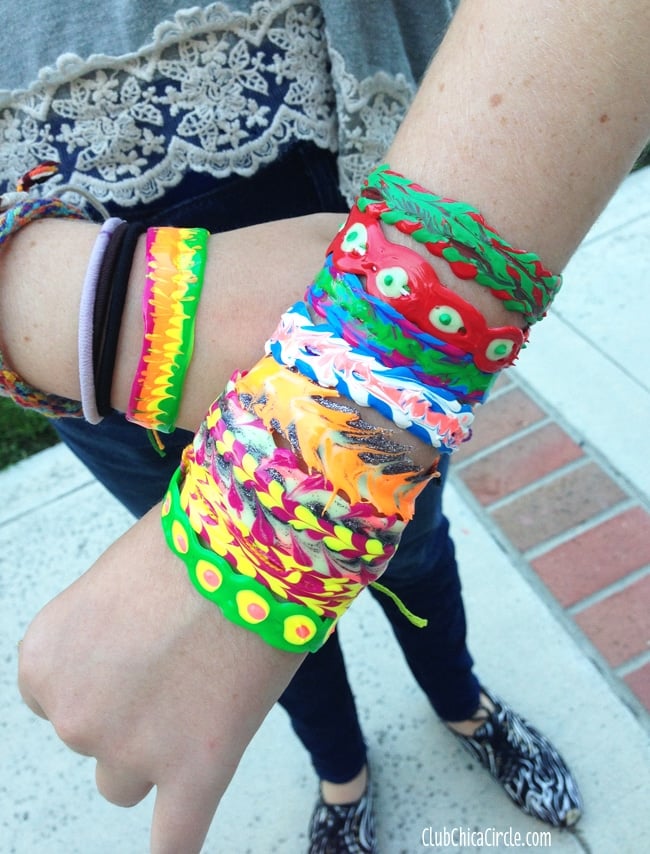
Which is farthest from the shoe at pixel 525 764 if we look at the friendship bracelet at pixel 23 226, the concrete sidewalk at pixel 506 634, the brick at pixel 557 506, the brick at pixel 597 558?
the friendship bracelet at pixel 23 226

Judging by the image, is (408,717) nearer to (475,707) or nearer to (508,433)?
(475,707)

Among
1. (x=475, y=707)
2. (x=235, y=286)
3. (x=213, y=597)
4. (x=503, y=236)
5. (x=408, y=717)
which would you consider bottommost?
(x=408, y=717)

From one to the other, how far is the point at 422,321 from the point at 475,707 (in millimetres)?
1211

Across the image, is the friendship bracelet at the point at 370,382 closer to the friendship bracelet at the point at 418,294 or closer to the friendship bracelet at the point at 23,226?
the friendship bracelet at the point at 418,294

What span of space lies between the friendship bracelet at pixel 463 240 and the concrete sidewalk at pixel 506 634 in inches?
51.2

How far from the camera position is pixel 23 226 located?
600 millimetres

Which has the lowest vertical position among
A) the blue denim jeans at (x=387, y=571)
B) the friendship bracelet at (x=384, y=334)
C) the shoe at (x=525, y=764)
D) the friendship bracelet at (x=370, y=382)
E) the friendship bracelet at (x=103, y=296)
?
the shoe at (x=525, y=764)

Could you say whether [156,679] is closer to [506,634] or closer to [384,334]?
[384,334]

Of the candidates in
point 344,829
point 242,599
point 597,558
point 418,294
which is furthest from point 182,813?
point 597,558

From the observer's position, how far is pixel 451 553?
1.24 meters

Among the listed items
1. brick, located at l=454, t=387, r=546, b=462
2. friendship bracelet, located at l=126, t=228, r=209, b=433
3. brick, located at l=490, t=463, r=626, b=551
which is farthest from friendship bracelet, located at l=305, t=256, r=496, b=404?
brick, located at l=454, t=387, r=546, b=462

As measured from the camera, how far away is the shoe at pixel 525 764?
1.41 meters

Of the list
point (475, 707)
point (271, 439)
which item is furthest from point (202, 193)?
point (475, 707)

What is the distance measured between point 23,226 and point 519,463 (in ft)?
5.28
